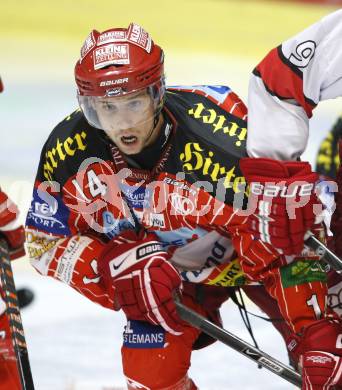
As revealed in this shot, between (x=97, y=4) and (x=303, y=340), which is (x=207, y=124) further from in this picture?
(x=97, y=4)

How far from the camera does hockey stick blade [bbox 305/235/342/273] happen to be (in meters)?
2.83

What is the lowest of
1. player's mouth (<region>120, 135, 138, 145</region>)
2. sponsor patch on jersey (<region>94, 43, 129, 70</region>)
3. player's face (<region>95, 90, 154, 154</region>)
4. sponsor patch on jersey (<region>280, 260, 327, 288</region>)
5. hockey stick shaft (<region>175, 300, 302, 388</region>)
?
hockey stick shaft (<region>175, 300, 302, 388</region>)

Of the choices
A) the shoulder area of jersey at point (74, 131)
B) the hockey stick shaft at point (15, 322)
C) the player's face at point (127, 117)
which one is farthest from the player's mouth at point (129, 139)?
the hockey stick shaft at point (15, 322)

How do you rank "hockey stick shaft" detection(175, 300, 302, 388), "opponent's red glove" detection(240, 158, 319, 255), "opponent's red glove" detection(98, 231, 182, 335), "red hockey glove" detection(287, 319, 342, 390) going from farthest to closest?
1. "hockey stick shaft" detection(175, 300, 302, 388)
2. "opponent's red glove" detection(98, 231, 182, 335)
3. "red hockey glove" detection(287, 319, 342, 390)
4. "opponent's red glove" detection(240, 158, 319, 255)

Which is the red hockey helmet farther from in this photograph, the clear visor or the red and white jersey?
the red and white jersey

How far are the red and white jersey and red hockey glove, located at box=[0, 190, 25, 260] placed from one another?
32.6 inches

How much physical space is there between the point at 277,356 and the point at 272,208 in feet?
3.36

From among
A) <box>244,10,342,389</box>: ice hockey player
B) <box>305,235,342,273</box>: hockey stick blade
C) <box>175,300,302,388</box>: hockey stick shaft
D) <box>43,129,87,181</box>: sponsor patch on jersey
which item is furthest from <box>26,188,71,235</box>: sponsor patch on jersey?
<box>305,235,342,273</box>: hockey stick blade

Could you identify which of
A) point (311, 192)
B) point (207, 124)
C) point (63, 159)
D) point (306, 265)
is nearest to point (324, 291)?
point (306, 265)

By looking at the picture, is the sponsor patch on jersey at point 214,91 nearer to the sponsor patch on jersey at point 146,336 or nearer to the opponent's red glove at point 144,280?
the opponent's red glove at point 144,280

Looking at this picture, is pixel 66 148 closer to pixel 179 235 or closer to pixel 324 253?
pixel 179 235

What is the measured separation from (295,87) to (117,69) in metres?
0.48

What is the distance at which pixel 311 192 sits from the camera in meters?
2.70

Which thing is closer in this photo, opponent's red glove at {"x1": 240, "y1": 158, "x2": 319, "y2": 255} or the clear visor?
opponent's red glove at {"x1": 240, "y1": 158, "x2": 319, "y2": 255}
